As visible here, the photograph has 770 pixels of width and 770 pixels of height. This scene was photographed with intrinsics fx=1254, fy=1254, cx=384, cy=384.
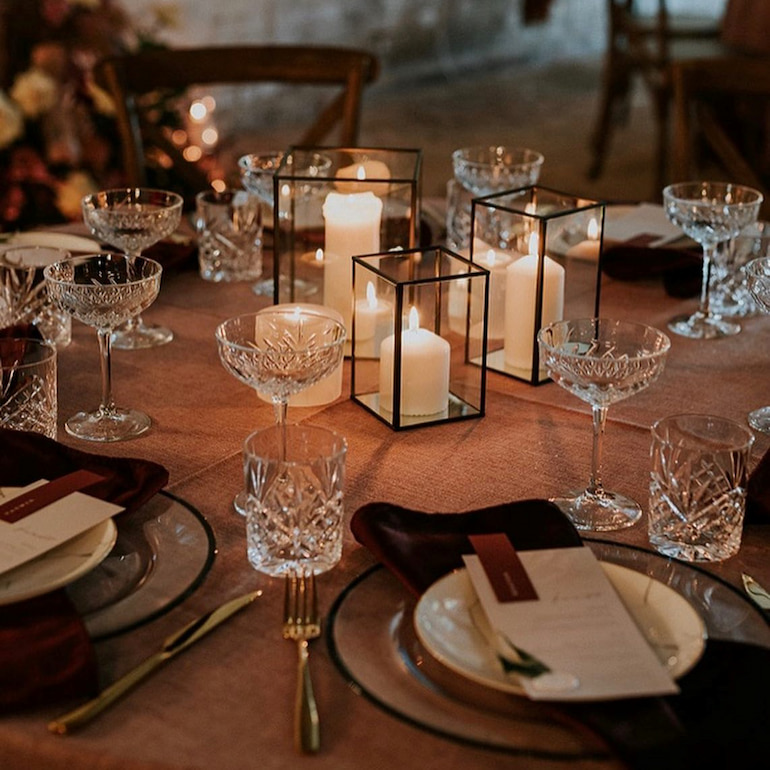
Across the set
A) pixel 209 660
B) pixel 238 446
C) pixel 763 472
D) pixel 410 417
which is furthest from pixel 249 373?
pixel 763 472

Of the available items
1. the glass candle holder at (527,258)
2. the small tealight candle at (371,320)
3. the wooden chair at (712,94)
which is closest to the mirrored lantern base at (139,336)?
the small tealight candle at (371,320)

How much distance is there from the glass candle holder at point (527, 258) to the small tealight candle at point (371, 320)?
0.10m

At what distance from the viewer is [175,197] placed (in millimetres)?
1772

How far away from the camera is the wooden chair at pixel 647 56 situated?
16.6 ft

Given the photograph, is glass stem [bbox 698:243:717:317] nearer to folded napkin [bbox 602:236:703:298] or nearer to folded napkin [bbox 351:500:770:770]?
folded napkin [bbox 602:236:703:298]

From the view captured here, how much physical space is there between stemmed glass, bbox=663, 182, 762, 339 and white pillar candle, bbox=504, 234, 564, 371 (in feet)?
0.90

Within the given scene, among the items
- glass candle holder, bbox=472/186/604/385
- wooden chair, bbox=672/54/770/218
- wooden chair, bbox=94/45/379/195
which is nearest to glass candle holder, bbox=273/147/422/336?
glass candle holder, bbox=472/186/604/385

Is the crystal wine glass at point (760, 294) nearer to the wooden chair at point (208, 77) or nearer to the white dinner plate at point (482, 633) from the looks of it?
the white dinner plate at point (482, 633)

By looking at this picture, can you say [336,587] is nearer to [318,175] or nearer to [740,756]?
[740,756]

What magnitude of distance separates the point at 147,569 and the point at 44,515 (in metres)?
0.11

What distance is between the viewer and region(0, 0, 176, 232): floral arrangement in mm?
3230

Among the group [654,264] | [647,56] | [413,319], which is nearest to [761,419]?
[413,319]

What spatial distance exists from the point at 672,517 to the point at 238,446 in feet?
1.58

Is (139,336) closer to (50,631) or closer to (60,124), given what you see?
(50,631)
